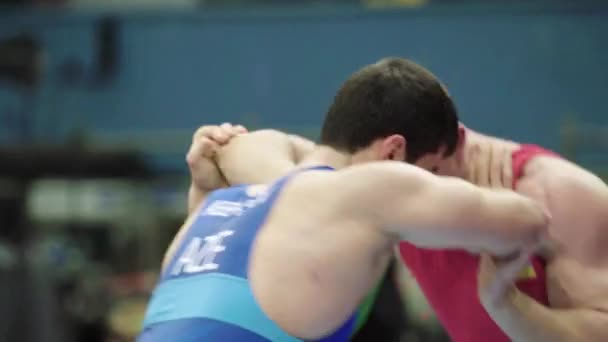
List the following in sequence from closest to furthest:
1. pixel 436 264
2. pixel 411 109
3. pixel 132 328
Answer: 1. pixel 411 109
2. pixel 436 264
3. pixel 132 328

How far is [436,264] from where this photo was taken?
7.55 ft

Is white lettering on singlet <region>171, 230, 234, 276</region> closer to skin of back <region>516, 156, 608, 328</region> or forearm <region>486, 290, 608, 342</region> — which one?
forearm <region>486, 290, 608, 342</region>

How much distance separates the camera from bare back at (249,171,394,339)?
65.6 inches

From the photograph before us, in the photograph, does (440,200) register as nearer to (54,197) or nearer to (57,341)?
(57,341)

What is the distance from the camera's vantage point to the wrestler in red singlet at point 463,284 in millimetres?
2104

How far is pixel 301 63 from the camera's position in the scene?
5355 millimetres

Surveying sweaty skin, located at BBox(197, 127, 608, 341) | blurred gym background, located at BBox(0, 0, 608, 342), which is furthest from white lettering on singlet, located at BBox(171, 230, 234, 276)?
blurred gym background, located at BBox(0, 0, 608, 342)

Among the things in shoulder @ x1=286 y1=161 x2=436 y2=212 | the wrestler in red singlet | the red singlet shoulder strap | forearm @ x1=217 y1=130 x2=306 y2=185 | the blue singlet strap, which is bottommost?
the wrestler in red singlet

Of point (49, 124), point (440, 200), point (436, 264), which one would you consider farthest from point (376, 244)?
point (49, 124)

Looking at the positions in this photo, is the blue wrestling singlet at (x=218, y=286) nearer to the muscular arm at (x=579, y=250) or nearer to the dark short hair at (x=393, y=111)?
the dark short hair at (x=393, y=111)

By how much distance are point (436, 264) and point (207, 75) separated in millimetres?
3326

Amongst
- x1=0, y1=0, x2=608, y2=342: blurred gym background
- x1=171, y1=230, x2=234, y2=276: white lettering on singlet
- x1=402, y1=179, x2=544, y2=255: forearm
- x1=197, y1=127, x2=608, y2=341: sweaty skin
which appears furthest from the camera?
x1=0, y1=0, x2=608, y2=342: blurred gym background

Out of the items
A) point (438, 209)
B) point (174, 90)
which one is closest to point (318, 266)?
point (438, 209)

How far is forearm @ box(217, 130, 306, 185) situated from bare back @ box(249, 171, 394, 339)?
1.35 ft
